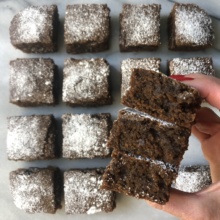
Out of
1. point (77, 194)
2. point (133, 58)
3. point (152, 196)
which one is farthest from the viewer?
point (133, 58)

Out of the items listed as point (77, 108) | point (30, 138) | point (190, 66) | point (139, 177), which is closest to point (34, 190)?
point (30, 138)

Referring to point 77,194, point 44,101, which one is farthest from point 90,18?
point 77,194

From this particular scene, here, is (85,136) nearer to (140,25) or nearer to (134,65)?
(134,65)

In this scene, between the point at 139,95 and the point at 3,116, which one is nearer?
the point at 139,95

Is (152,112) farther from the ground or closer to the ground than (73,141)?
farther from the ground

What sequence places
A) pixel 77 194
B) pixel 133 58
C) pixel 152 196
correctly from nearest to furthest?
1. pixel 152 196
2. pixel 77 194
3. pixel 133 58

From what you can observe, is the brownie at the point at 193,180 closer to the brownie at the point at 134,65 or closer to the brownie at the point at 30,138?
the brownie at the point at 134,65

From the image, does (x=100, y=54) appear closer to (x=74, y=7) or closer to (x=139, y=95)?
(x=74, y=7)
